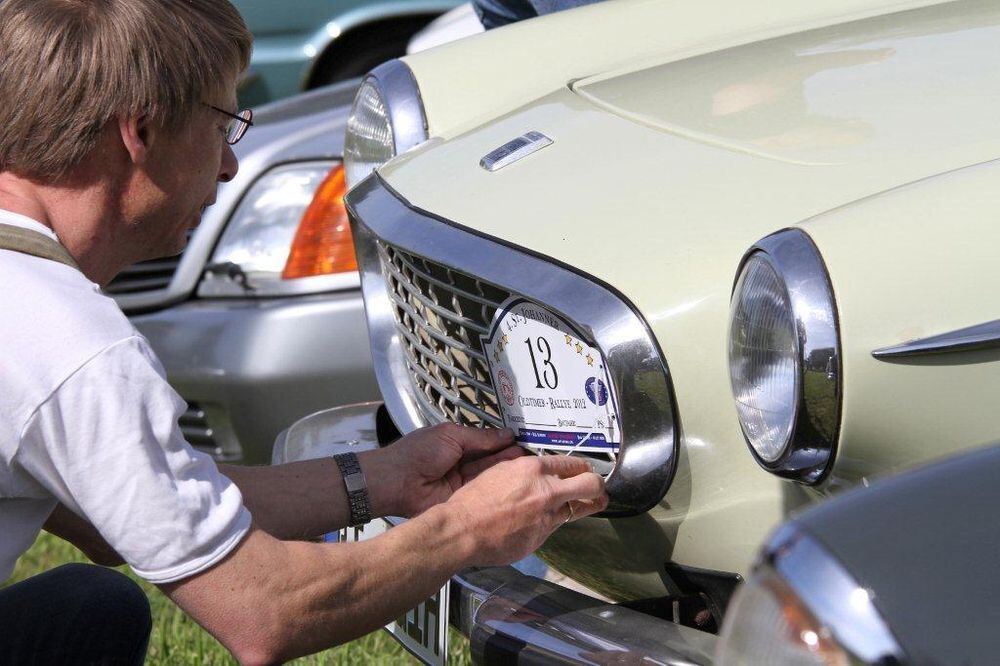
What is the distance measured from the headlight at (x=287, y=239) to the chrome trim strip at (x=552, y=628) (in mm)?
1500

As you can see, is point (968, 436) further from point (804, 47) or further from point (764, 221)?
point (804, 47)

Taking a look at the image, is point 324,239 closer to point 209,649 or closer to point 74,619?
point 209,649

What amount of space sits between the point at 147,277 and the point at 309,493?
178 centimetres

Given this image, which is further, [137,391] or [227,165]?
[227,165]

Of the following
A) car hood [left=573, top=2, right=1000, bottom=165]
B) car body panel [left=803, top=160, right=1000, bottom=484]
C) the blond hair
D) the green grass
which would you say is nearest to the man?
the blond hair

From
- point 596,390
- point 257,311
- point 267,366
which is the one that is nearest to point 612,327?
point 596,390

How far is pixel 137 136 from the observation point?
1.72 meters

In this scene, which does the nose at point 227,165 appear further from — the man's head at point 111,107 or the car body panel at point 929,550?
the car body panel at point 929,550

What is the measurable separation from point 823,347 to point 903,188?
0.25 metres

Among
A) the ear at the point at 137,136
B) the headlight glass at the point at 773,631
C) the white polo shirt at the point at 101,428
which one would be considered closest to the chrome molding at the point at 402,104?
the ear at the point at 137,136

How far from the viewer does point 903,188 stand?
1.63 m

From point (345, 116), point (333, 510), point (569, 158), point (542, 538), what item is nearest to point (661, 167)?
point (569, 158)

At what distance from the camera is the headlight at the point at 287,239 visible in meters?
3.35

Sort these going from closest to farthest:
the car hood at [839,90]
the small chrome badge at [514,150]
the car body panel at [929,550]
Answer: the car body panel at [929,550], the car hood at [839,90], the small chrome badge at [514,150]
